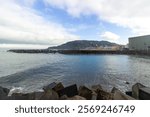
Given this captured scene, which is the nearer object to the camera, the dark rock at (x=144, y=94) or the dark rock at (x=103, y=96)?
the dark rock at (x=144, y=94)

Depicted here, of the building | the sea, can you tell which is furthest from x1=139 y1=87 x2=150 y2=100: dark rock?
the building

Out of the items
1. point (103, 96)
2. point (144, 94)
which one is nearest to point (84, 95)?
point (103, 96)

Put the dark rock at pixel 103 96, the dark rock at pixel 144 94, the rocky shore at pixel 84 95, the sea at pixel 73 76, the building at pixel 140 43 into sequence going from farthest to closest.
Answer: the building at pixel 140 43 < the sea at pixel 73 76 < the dark rock at pixel 103 96 < the dark rock at pixel 144 94 < the rocky shore at pixel 84 95

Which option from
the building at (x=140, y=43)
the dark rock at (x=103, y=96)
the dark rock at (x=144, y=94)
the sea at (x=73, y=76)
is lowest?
the sea at (x=73, y=76)

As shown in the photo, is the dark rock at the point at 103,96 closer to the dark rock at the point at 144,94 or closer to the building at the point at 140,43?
the dark rock at the point at 144,94

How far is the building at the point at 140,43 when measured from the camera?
68206 mm

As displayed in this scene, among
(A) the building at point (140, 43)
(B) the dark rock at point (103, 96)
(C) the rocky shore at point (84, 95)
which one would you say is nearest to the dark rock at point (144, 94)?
(C) the rocky shore at point (84, 95)

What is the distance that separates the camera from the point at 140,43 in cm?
7369

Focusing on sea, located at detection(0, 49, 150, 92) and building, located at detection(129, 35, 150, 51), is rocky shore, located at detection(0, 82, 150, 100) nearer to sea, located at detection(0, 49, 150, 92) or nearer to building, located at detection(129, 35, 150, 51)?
sea, located at detection(0, 49, 150, 92)

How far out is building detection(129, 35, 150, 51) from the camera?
68.2m

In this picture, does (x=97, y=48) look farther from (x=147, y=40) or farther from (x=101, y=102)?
(x=101, y=102)

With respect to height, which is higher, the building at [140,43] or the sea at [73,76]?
the building at [140,43]

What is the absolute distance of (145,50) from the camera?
6838 cm

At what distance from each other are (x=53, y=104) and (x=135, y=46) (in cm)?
7934
